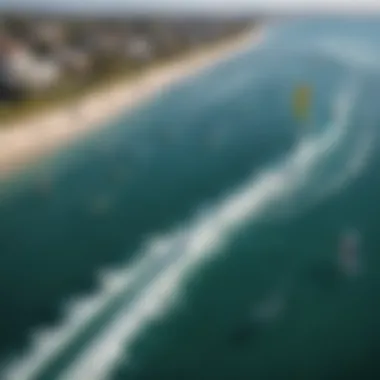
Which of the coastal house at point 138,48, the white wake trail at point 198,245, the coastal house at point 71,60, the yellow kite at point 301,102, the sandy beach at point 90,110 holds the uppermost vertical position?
the coastal house at point 71,60

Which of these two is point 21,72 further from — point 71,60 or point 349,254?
point 349,254

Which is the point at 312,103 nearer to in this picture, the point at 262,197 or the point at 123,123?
the point at 262,197

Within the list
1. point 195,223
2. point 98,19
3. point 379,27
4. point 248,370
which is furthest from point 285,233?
point 98,19

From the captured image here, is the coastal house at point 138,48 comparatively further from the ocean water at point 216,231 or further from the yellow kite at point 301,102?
the yellow kite at point 301,102

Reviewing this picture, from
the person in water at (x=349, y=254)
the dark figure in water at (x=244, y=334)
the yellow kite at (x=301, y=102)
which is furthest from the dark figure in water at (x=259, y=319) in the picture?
the yellow kite at (x=301, y=102)

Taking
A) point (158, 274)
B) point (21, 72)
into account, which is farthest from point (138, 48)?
point (158, 274)

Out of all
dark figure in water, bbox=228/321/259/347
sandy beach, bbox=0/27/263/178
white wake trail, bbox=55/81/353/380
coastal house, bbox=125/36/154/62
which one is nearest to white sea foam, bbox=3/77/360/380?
white wake trail, bbox=55/81/353/380

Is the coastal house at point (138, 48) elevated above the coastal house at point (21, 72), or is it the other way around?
the coastal house at point (21, 72)
